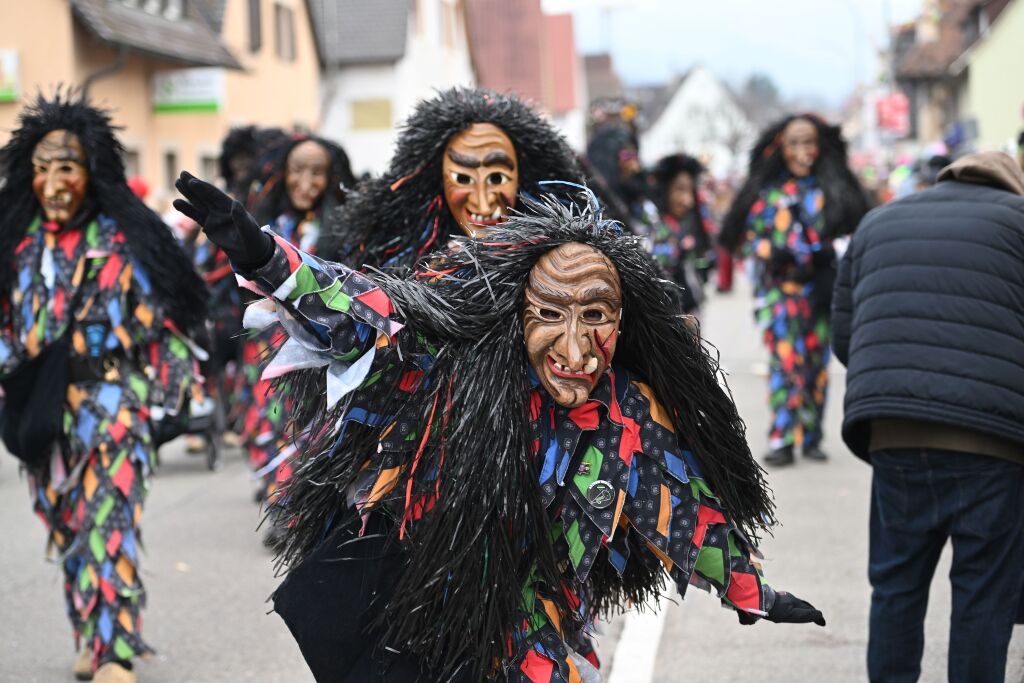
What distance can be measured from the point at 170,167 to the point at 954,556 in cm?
2124

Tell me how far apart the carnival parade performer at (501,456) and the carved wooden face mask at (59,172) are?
2235mm

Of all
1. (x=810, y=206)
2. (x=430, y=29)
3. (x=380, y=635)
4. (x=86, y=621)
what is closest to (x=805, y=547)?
(x=810, y=206)

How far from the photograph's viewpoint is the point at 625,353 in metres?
3.42

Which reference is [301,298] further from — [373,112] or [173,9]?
[373,112]

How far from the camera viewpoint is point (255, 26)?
28031 mm

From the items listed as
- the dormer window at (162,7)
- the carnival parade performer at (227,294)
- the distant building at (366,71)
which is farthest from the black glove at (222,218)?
the distant building at (366,71)

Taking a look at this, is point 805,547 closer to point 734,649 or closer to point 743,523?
point 734,649

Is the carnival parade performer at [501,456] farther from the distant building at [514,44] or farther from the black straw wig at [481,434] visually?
the distant building at [514,44]

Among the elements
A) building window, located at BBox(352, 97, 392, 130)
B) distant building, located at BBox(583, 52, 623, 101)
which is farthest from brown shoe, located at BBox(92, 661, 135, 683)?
distant building, located at BBox(583, 52, 623, 101)

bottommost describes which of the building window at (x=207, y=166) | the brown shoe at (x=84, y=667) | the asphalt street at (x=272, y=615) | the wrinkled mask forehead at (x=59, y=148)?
the asphalt street at (x=272, y=615)

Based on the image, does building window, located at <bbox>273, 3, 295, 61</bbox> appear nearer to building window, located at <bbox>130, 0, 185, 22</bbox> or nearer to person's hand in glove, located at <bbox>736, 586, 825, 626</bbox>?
building window, located at <bbox>130, 0, 185, 22</bbox>

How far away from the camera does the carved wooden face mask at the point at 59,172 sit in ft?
16.9

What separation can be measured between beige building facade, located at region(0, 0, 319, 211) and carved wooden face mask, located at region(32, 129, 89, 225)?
906 cm

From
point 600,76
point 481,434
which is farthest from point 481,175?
point 600,76
